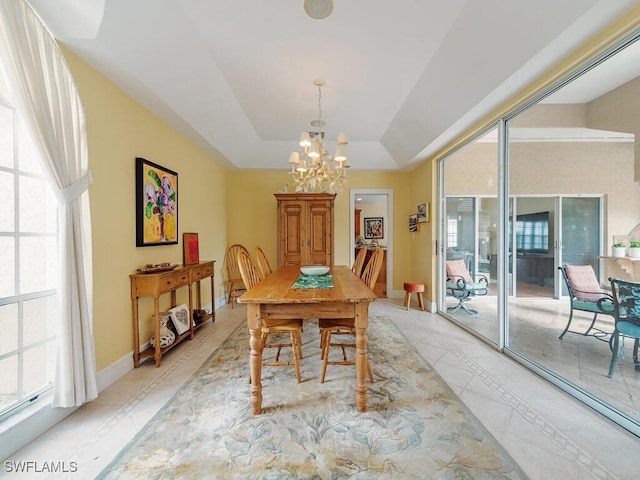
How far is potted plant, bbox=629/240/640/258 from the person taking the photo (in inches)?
70.1

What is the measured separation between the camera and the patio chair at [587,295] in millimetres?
2045

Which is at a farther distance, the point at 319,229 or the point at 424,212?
the point at 319,229

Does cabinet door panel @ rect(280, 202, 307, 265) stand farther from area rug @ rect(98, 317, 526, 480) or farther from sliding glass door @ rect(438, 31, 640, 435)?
area rug @ rect(98, 317, 526, 480)

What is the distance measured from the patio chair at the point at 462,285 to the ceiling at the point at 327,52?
1.97 m

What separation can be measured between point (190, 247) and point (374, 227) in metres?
6.23

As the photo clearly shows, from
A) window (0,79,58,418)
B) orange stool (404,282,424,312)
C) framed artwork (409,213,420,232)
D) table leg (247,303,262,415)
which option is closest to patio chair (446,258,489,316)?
orange stool (404,282,424,312)

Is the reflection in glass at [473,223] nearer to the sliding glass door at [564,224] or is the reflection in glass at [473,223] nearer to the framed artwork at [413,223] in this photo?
the sliding glass door at [564,224]

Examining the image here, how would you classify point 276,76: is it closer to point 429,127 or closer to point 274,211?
point 429,127

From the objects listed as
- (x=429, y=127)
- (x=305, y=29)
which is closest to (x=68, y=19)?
(x=305, y=29)

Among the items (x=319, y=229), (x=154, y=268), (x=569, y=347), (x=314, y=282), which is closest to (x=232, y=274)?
(x=319, y=229)

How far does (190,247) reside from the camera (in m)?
3.55

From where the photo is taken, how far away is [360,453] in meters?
1.45

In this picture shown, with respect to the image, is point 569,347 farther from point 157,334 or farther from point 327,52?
point 157,334

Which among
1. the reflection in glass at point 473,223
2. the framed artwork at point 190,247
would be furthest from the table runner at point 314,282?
the reflection in glass at point 473,223
